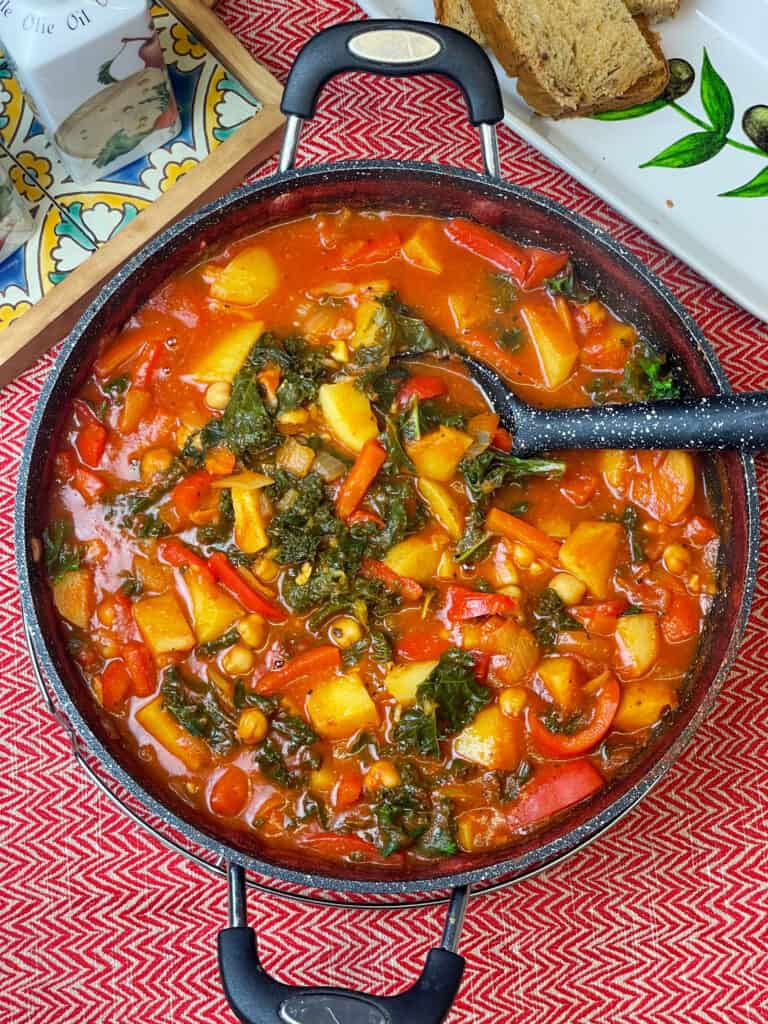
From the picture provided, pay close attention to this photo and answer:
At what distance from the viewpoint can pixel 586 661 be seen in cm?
338

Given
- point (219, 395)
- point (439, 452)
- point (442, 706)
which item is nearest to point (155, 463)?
point (219, 395)

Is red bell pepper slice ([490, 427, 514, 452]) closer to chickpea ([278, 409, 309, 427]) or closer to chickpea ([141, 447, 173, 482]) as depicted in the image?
chickpea ([278, 409, 309, 427])

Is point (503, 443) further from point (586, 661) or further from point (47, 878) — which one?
point (47, 878)

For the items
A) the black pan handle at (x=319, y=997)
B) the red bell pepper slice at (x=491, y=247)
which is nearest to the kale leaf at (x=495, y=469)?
the red bell pepper slice at (x=491, y=247)

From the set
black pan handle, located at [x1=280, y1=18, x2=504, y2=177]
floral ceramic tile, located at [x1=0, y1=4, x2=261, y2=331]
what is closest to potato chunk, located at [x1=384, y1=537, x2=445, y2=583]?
black pan handle, located at [x1=280, y1=18, x2=504, y2=177]

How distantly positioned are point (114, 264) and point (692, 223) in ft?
6.97

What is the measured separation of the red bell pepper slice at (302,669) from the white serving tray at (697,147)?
193 cm

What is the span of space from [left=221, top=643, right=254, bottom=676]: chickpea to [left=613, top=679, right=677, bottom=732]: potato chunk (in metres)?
1.17

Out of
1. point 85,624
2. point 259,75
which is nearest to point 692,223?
point 259,75

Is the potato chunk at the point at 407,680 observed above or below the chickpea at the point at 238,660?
below

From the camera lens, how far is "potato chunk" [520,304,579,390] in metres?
3.53

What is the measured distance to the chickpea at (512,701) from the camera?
3311 mm

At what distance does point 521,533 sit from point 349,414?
665 millimetres

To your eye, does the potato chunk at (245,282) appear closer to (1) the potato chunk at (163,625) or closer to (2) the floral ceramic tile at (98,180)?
(2) the floral ceramic tile at (98,180)
